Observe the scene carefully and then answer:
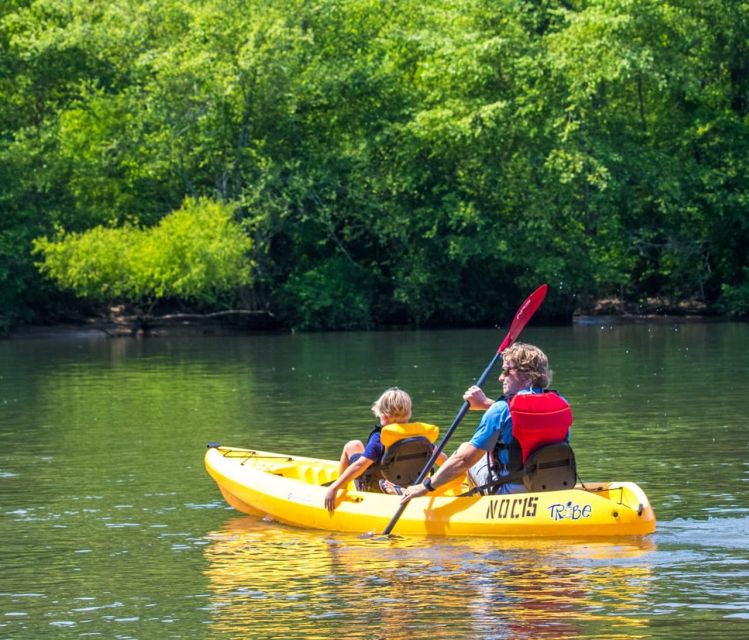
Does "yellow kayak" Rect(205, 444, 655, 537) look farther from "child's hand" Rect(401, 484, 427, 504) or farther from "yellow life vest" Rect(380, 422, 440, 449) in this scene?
"yellow life vest" Rect(380, 422, 440, 449)

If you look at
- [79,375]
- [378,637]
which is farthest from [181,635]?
[79,375]

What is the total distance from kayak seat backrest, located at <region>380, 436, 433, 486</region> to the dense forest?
29.8m

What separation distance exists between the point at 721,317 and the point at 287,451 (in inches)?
1182

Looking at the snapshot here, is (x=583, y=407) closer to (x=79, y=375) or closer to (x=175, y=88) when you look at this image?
(x=79, y=375)

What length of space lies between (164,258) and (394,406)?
3083cm

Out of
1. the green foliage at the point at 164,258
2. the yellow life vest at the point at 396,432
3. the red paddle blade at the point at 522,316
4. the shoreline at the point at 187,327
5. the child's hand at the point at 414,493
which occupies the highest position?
the green foliage at the point at 164,258

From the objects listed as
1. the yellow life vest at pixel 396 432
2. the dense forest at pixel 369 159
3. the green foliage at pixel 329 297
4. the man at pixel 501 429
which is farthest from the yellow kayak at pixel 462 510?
the green foliage at pixel 329 297

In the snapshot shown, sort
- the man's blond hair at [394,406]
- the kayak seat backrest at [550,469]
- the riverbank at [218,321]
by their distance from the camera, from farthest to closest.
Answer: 1. the riverbank at [218,321]
2. the man's blond hair at [394,406]
3. the kayak seat backrest at [550,469]

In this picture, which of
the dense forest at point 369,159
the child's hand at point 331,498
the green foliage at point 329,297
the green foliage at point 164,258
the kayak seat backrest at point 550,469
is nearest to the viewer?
the kayak seat backrest at point 550,469

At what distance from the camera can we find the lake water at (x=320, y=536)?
8.95 m

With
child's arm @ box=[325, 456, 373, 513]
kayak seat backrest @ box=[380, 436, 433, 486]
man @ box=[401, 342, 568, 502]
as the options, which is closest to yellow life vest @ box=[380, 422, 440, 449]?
kayak seat backrest @ box=[380, 436, 433, 486]

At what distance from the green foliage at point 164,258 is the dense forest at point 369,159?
0.08 metres

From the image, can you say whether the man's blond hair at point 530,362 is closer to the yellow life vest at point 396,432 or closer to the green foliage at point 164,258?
the yellow life vest at point 396,432

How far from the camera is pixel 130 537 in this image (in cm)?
A: 1189
